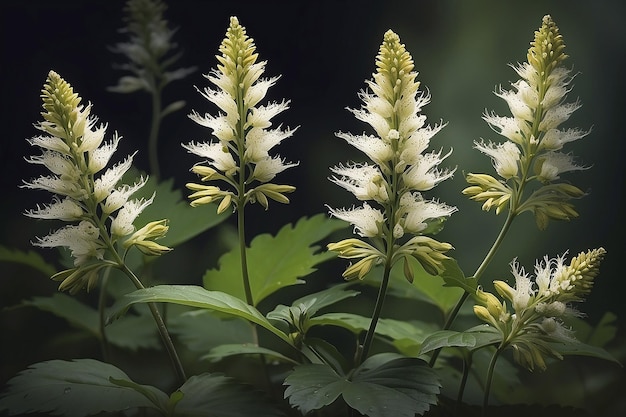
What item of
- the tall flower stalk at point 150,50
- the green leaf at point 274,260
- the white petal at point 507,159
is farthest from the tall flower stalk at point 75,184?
the tall flower stalk at point 150,50

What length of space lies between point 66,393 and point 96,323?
1.14 feet

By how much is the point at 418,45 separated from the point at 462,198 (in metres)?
0.26

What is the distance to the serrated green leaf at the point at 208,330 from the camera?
37.3 inches

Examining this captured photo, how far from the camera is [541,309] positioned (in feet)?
2.23

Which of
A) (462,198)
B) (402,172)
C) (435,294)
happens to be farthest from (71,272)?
(462,198)

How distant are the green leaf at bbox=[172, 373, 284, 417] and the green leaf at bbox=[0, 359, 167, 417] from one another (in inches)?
1.0

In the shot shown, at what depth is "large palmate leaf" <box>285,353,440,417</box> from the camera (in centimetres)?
62

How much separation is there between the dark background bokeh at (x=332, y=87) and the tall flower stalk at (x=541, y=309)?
476 mm

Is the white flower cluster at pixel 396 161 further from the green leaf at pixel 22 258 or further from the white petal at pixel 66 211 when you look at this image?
the green leaf at pixel 22 258

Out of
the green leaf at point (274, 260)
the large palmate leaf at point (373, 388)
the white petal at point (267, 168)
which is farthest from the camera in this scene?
the green leaf at point (274, 260)

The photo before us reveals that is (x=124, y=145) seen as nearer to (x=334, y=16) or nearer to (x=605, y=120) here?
(x=334, y=16)

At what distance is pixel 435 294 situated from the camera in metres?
0.93

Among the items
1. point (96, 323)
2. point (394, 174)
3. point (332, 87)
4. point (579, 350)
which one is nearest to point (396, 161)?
point (394, 174)

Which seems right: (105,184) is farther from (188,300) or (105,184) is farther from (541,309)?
(541,309)
